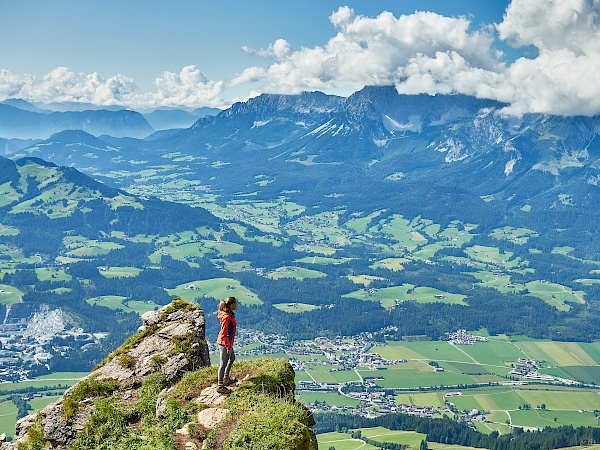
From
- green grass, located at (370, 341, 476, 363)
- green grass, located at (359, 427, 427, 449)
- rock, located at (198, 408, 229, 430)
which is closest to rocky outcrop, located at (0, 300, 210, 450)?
rock, located at (198, 408, 229, 430)

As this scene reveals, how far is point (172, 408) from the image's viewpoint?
19531 millimetres

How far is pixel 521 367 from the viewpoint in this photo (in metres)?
169

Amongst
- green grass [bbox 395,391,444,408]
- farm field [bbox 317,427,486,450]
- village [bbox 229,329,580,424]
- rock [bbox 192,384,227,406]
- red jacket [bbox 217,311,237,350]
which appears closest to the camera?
rock [bbox 192,384,227,406]

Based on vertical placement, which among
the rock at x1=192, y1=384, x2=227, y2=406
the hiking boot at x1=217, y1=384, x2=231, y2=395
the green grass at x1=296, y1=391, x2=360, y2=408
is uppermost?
the hiking boot at x1=217, y1=384, x2=231, y2=395

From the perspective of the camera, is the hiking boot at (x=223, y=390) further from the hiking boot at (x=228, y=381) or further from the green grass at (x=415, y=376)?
the green grass at (x=415, y=376)

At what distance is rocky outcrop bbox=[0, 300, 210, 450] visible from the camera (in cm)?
2014

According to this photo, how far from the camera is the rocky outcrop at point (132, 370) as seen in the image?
66.1 feet

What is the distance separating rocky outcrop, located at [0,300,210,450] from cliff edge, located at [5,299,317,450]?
0.12 feet

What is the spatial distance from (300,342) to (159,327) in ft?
534

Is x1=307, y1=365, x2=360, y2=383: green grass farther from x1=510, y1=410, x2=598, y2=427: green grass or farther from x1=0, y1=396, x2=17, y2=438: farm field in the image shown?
x1=0, y1=396, x2=17, y2=438: farm field

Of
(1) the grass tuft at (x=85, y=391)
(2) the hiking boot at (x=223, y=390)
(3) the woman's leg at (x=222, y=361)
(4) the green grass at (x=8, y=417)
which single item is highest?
(3) the woman's leg at (x=222, y=361)

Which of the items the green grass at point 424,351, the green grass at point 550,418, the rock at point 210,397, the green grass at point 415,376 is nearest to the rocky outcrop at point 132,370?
the rock at point 210,397

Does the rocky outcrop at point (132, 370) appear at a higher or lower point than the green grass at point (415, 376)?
higher

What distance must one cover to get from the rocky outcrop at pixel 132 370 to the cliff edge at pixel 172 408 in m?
0.04
